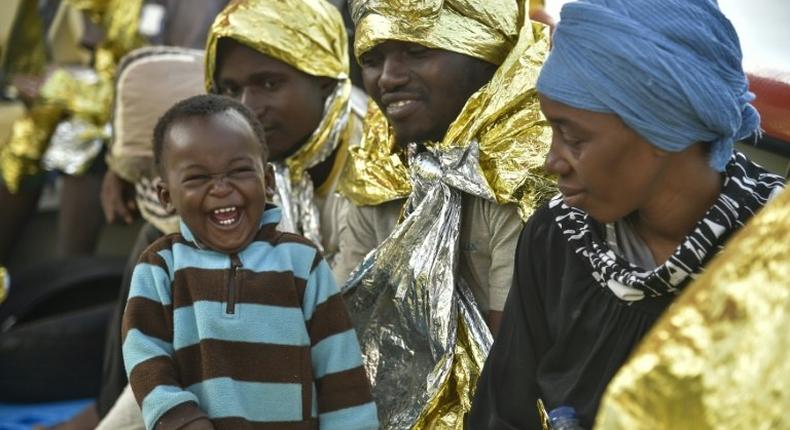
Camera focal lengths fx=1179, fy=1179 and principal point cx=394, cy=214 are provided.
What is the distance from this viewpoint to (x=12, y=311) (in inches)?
170

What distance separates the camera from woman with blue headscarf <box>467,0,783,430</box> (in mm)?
1728

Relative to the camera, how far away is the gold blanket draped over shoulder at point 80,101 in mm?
5180

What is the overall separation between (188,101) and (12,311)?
220 centimetres

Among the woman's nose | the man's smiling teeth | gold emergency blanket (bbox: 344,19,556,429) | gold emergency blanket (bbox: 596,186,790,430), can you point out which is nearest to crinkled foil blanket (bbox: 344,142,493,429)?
gold emergency blanket (bbox: 344,19,556,429)

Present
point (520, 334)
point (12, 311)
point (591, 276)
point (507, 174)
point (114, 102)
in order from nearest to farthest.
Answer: point (591, 276) < point (520, 334) < point (507, 174) < point (114, 102) < point (12, 311)

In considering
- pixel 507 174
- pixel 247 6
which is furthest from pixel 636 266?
pixel 247 6

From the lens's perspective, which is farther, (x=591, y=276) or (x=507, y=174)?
(x=507, y=174)

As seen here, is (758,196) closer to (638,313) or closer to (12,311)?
(638,313)

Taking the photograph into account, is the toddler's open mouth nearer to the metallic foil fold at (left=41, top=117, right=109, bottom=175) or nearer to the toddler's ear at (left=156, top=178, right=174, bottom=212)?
the toddler's ear at (left=156, top=178, right=174, bottom=212)

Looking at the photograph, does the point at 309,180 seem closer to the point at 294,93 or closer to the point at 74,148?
the point at 294,93

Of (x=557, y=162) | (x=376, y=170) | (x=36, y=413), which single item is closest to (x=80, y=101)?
(x=36, y=413)

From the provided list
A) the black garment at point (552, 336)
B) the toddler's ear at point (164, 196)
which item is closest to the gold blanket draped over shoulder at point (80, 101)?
the toddler's ear at point (164, 196)

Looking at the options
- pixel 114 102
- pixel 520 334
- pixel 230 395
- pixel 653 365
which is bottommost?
pixel 114 102

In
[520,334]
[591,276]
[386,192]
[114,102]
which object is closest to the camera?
[591,276]
